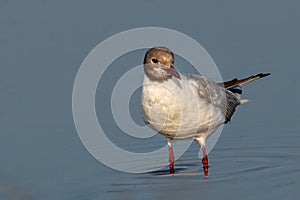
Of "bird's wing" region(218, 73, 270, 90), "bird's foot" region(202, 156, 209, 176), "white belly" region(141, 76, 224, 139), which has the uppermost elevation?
"bird's wing" region(218, 73, 270, 90)

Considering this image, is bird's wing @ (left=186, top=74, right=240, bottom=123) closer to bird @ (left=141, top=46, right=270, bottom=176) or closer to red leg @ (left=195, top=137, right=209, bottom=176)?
bird @ (left=141, top=46, right=270, bottom=176)

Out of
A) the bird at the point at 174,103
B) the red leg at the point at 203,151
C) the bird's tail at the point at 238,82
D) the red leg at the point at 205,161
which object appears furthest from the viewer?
the bird's tail at the point at 238,82

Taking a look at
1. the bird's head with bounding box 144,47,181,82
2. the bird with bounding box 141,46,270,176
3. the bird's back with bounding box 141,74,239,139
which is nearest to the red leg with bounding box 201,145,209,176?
the bird with bounding box 141,46,270,176

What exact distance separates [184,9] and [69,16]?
2594 mm

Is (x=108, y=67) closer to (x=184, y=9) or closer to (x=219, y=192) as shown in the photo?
(x=184, y=9)

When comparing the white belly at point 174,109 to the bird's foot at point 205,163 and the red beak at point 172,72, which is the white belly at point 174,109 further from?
the bird's foot at point 205,163

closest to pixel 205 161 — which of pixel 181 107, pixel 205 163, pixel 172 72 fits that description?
pixel 205 163

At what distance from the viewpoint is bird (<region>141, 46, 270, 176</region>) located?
1196cm

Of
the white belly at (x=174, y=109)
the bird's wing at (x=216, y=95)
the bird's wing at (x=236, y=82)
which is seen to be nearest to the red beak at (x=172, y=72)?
the white belly at (x=174, y=109)

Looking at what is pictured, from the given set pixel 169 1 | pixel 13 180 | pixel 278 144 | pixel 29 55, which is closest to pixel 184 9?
pixel 169 1

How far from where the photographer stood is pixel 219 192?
10711 millimetres

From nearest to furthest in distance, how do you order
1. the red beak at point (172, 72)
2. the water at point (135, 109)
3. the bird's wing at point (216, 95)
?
the water at point (135, 109), the red beak at point (172, 72), the bird's wing at point (216, 95)

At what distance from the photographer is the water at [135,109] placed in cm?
1130

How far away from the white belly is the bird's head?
117 millimetres
